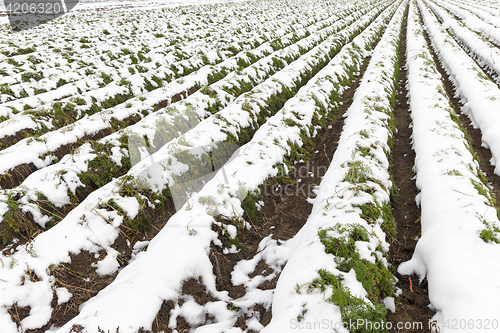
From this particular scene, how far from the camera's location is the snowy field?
290 centimetres

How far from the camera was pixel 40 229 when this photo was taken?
4496 millimetres

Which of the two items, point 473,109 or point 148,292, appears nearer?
point 148,292

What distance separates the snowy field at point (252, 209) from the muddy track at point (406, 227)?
29 mm

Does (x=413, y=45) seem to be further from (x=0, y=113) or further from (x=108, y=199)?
(x=0, y=113)

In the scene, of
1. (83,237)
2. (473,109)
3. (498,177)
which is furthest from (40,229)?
(473,109)

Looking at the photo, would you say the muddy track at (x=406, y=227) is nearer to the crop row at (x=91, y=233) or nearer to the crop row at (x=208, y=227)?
the crop row at (x=208, y=227)

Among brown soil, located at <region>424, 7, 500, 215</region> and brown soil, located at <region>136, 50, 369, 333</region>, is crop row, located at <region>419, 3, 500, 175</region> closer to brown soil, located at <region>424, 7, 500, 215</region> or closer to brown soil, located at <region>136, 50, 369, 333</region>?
brown soil, located at <region>424, 7, 500, 215</region>

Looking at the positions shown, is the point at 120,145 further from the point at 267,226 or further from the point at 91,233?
the point at 267,226

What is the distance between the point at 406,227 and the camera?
4.21 m

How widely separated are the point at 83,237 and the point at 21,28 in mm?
24437

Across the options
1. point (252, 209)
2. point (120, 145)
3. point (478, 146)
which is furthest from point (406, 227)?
point (120, 145)

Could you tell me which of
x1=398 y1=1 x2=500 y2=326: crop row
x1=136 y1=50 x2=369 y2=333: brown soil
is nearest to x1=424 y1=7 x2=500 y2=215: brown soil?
x1=398 y1=1 x2=500 y2=326: crop row

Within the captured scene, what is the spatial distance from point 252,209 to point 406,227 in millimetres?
2519

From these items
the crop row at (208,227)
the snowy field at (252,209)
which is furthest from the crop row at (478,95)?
the crop row at (208,227)
